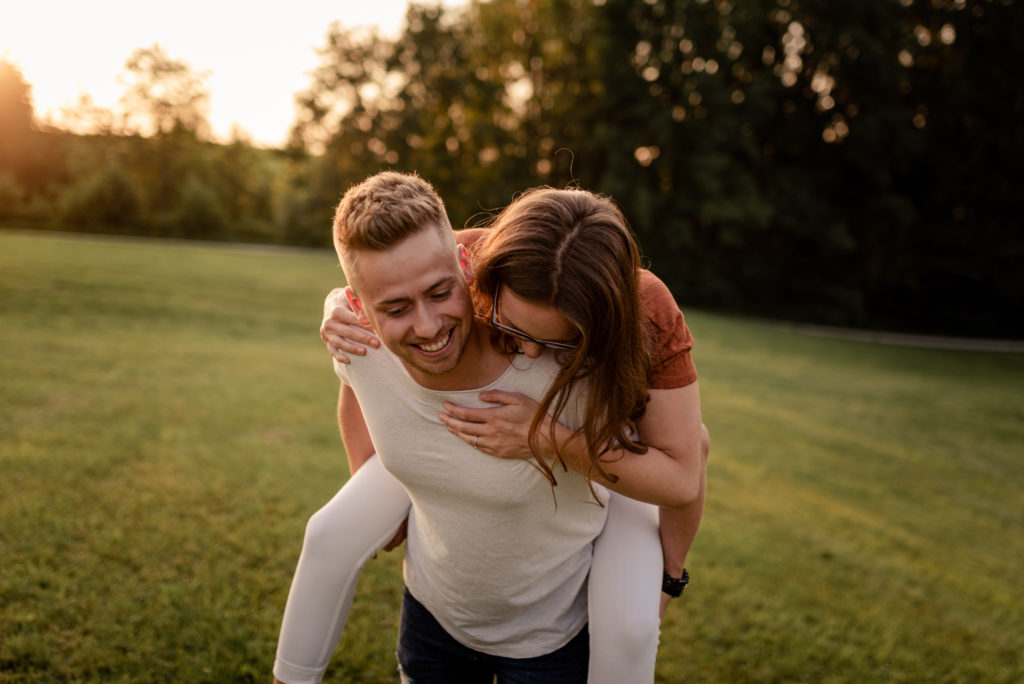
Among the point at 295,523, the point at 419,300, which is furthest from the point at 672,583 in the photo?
the point at 295,523

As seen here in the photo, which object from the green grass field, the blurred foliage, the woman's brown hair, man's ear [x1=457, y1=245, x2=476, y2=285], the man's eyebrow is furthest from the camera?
the blurred foliage

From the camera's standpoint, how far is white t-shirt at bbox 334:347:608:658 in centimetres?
178

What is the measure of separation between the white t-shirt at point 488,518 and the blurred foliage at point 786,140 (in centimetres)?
2533

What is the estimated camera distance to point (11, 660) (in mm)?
2795

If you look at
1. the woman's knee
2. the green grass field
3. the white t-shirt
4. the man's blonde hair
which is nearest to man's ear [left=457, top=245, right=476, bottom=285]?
the man's blonde hair

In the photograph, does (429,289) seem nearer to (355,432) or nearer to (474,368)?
(474,368)

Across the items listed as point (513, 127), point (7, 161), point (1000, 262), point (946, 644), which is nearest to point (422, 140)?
point (513, 127)

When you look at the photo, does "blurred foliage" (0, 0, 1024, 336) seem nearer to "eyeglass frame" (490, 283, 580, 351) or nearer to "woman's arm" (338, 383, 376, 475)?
"woman's arm" (338, 383, 376, 475)

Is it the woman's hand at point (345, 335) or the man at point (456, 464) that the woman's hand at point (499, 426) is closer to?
the man at point (456, 464)

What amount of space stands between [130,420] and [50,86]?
4653 centimetres

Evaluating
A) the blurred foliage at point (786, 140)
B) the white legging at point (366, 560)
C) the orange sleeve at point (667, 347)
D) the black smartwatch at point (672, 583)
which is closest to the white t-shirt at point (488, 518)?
the white legging at point (366, 560)

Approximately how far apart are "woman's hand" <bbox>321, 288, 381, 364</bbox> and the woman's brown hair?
0.47 m

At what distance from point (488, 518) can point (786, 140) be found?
3250 cm

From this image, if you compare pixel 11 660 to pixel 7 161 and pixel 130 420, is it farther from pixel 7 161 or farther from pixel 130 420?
pixel 7 161
